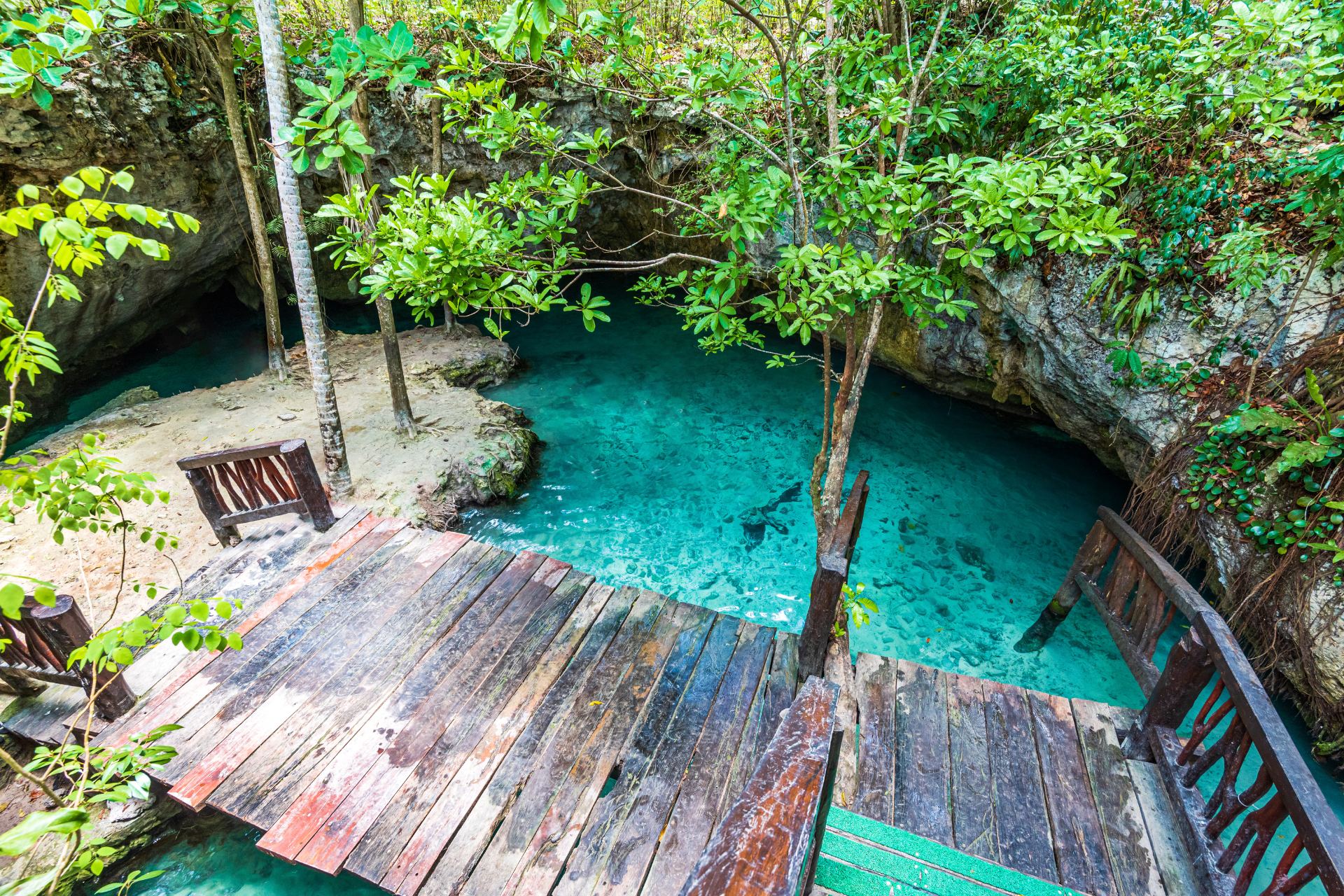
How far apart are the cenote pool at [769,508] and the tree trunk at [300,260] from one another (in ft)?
5.32

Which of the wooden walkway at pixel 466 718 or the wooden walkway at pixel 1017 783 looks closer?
the wooden walkway at pixel 1017 783

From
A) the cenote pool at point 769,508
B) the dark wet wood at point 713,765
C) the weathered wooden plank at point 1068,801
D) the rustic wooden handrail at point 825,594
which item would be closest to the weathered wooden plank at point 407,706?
the cenote pool at point 769,508

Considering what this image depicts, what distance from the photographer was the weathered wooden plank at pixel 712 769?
2.89 metres

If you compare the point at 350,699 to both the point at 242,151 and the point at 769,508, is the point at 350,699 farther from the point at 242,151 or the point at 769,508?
the point at 242,151

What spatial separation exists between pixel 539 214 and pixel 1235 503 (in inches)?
217

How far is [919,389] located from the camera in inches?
374

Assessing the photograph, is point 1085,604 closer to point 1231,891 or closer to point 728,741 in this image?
point 1231,891

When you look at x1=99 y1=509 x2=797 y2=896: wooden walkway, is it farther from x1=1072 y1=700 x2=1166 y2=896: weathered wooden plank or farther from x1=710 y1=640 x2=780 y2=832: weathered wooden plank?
x1=1072 y1=700 x2=1166 y2=896: weathered wooden plank

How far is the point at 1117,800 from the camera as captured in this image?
297 centimetres

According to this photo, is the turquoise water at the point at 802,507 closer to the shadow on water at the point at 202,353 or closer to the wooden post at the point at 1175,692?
the wooden post at the point at 1175,692

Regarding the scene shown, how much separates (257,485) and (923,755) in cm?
535

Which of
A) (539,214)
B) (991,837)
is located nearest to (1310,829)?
(991,837)

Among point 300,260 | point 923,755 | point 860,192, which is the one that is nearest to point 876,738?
point 923,755

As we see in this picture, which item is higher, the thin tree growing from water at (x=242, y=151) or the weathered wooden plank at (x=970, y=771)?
the thin tree growing from water at (x=242, y=151)
